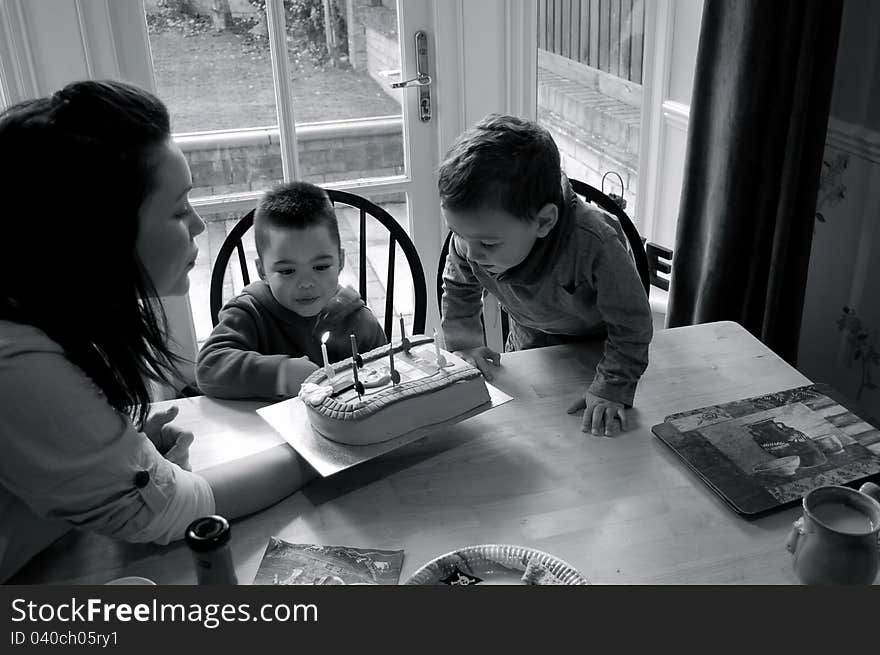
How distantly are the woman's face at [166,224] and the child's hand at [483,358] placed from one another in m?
0.58

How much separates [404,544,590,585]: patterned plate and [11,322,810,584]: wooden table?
31 mm

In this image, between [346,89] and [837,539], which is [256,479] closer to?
[837,539]

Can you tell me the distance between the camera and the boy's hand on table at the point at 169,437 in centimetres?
117

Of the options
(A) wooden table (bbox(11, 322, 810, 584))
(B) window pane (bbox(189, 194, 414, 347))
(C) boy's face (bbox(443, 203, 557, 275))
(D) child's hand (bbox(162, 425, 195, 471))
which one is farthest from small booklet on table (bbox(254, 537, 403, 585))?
(B) window pane (bbox(189, 194, 414, 347))

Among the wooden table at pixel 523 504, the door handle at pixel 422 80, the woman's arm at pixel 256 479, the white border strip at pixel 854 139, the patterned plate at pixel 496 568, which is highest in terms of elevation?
the door handle at pixel 422 80

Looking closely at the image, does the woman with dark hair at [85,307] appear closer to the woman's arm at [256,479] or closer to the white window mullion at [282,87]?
the woman's arm at [256,479]

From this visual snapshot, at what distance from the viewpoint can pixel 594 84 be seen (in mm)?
2736

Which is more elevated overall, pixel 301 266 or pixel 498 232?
pixel 498 232

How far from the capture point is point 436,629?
88 centimetres

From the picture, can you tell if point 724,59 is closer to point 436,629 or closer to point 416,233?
point 416,233

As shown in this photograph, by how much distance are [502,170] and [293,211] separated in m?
0.43

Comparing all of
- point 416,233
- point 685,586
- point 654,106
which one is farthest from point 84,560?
point 654,106

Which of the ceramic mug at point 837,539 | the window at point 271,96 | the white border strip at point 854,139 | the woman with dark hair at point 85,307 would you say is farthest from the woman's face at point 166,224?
the white border strip at point 854,139

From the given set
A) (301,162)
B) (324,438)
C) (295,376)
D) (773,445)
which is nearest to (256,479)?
(324,438)
